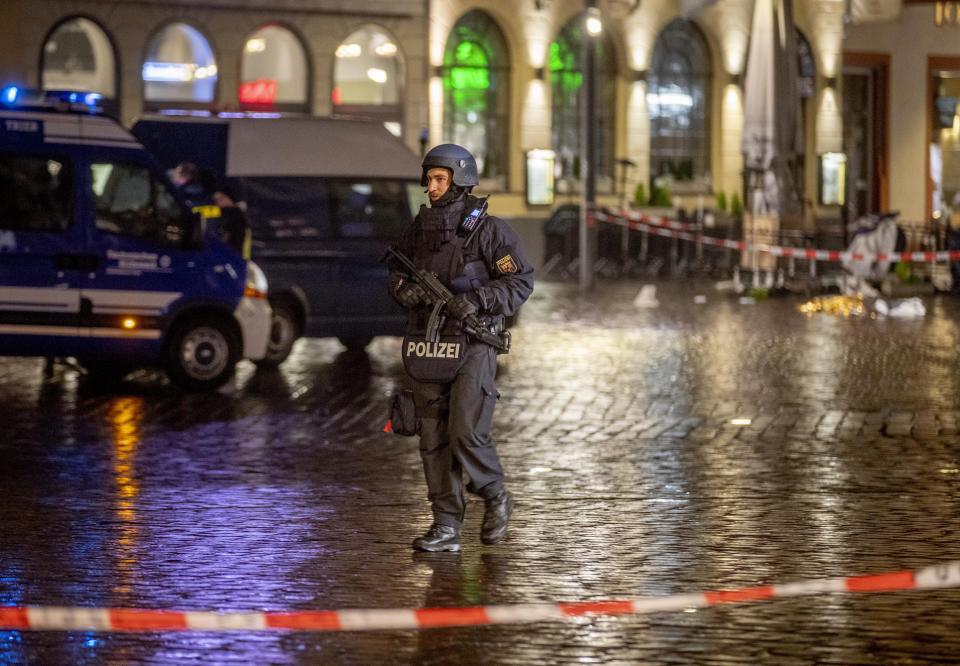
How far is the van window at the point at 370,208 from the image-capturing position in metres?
17.5

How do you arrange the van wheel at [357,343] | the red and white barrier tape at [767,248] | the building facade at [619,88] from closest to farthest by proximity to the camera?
1. the van wheel at [357,343]
2. the red and white barrier tape at [767,248]
3. the building facade at [619,88]

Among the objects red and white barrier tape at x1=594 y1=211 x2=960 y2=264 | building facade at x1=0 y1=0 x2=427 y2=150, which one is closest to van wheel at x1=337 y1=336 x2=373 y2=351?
red and white barrier tape at x1=594 y1=211 x2=960 y2=264

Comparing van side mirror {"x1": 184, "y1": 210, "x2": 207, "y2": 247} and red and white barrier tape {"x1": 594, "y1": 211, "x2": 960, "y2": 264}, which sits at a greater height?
van side mirror {"x1": 184, "y1": 210, "x2": 207, "y2": 247}

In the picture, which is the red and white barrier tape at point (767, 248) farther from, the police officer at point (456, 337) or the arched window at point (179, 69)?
the police officer at point (456, 337)

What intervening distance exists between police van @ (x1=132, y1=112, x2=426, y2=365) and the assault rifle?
8612mm

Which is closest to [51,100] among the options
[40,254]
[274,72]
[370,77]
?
[40,254]

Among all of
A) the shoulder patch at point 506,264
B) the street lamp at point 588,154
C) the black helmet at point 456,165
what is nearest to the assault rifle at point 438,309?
the shoulder patch at point 506,264

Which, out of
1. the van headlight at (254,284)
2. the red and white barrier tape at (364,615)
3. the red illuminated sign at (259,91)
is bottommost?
the red and white barrier tape at (364,615)

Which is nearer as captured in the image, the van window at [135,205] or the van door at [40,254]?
the van door at [40,254]

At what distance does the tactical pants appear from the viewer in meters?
8.30

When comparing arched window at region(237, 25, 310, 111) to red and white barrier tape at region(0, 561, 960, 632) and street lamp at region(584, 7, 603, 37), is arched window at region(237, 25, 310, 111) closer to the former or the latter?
street lamp at region(584, 7, 603, 37)

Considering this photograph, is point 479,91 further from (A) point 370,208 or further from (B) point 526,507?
(B) point 526,507

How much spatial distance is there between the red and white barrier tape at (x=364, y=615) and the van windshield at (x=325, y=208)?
10.2m

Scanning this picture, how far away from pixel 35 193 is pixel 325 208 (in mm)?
3353
